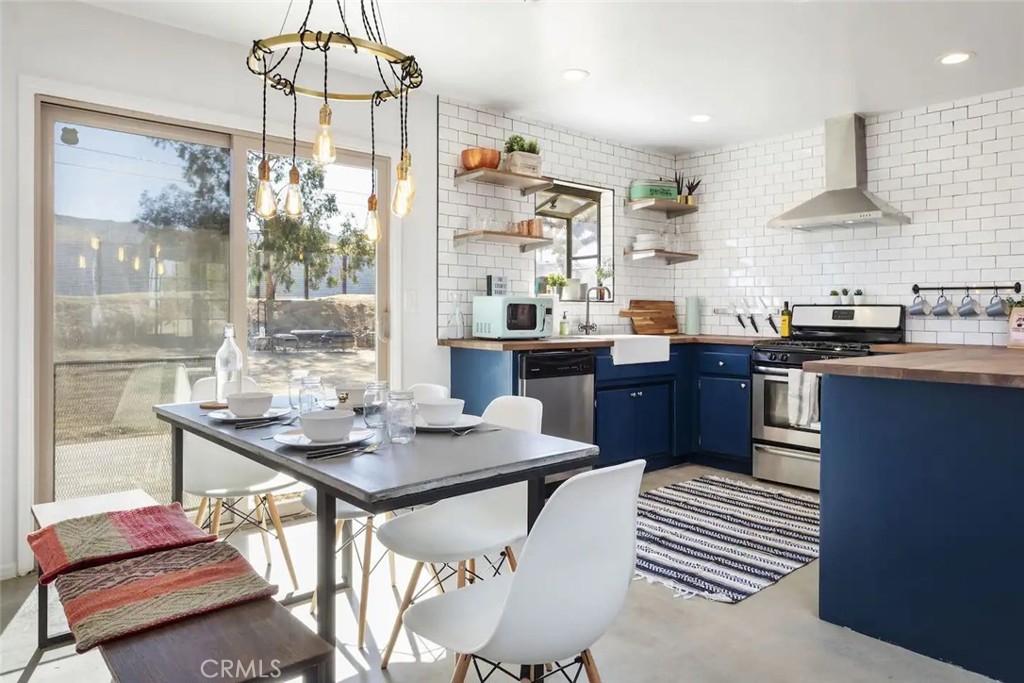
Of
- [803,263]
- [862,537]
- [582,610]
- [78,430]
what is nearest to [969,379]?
[862,537]

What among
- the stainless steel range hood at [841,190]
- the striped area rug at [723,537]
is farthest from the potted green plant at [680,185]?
the striped area rug at [723,537]

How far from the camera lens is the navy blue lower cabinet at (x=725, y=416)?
4633mm

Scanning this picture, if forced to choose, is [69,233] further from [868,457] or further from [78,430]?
[868,457]

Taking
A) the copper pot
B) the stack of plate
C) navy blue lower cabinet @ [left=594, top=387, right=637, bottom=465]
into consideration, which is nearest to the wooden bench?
navy blue lower cabinet @ [left=594, top=387, right=637, bottom=465]

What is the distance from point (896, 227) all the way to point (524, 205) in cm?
259

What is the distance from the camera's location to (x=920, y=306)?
4.32m

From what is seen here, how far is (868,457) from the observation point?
7.70 ft

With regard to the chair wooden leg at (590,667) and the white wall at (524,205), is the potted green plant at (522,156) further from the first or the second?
the chair wooden leg at (590,667)

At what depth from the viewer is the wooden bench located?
44.6 inches

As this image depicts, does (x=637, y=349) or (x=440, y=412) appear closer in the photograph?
(x=440, y=412)

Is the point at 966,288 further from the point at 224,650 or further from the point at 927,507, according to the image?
the point at 224,650

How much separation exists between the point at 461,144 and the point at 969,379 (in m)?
3.25

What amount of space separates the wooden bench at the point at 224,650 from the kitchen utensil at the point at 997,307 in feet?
14.4

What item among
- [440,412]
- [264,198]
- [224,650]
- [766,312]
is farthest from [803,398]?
[224,650]
